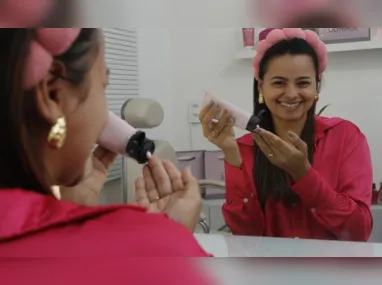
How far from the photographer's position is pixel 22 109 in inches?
16.3

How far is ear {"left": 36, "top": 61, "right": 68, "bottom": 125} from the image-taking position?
1.34ft

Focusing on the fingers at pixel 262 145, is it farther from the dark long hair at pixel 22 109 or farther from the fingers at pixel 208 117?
the dark long hair at pixel 22 109

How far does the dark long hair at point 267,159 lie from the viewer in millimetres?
449

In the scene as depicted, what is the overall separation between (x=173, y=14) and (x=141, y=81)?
0.24 feet

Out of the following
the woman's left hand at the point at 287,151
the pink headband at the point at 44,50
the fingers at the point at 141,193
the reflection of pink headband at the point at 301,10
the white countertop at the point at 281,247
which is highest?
the reflection of pink headband at the point at 301,10

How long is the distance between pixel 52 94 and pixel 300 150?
0.25 m

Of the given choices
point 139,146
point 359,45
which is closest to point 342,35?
point 359,45

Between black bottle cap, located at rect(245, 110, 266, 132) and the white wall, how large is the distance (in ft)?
0.05

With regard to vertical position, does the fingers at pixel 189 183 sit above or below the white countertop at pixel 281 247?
above

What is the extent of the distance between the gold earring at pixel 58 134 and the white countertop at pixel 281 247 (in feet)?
0.54

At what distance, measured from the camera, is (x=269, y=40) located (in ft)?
1.47

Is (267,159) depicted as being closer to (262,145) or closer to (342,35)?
(262,145)

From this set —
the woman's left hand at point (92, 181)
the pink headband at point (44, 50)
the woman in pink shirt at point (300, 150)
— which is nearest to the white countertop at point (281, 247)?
the woman in pink shirt at point (300, 150)

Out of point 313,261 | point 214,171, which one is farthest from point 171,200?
point 313,261
